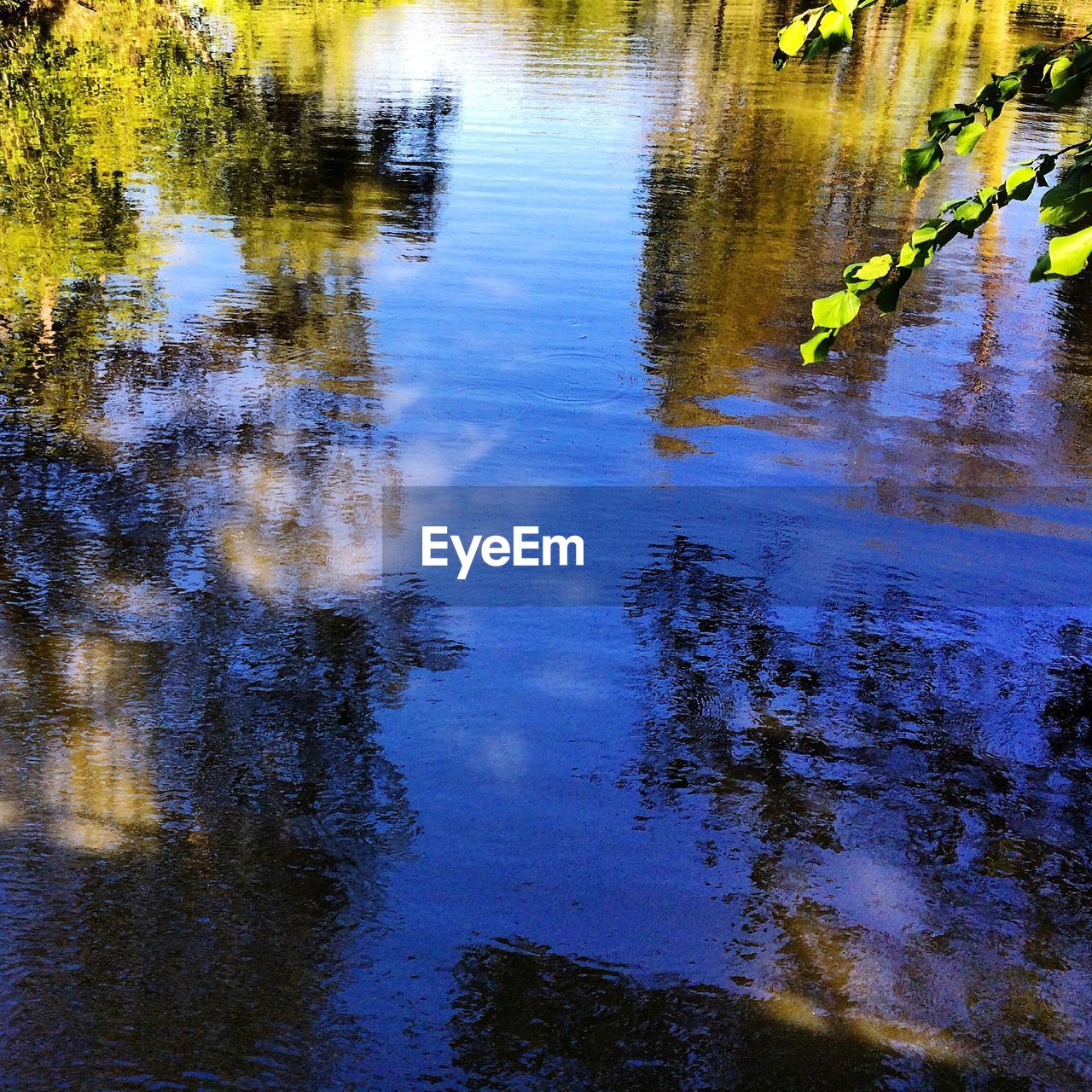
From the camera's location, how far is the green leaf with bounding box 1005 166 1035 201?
6.31 feet

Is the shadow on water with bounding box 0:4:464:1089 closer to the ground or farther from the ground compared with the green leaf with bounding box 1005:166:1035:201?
closer to the ground

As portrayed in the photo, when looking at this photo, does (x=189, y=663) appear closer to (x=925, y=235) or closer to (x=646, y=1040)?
(x=646, y=1040)

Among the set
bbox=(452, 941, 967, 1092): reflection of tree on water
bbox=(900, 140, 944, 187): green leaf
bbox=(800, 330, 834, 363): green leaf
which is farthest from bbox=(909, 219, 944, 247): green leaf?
bbox=(452, 941, 967, 1092): reflection of tree on water

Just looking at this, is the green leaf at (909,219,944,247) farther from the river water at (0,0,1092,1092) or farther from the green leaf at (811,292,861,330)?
the river water at (0,0,1092,1092)

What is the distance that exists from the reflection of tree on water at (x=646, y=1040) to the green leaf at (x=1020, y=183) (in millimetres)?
2114

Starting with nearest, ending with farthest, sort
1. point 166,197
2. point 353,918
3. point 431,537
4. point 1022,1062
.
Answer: point 1022,1062, point 353,918, point 431,537, point 166,197

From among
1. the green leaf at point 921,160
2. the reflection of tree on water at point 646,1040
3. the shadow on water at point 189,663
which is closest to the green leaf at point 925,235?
the green leaf at point 921,160

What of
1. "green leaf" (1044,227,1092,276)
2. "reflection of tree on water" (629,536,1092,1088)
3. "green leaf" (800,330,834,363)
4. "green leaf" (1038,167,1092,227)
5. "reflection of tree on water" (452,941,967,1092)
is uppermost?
"green leaf" (1038,167,1092,227)

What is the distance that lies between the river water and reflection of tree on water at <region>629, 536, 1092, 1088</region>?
1 centimetres

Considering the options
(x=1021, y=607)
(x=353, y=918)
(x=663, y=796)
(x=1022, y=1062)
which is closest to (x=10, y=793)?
(x=353, y=918)

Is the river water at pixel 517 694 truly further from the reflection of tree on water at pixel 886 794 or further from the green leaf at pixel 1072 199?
the green leaf at pixel 1072 199

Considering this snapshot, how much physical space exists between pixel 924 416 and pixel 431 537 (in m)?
3.09

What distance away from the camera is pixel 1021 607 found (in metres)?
4.86

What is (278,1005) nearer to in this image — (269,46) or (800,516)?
(800,516)
